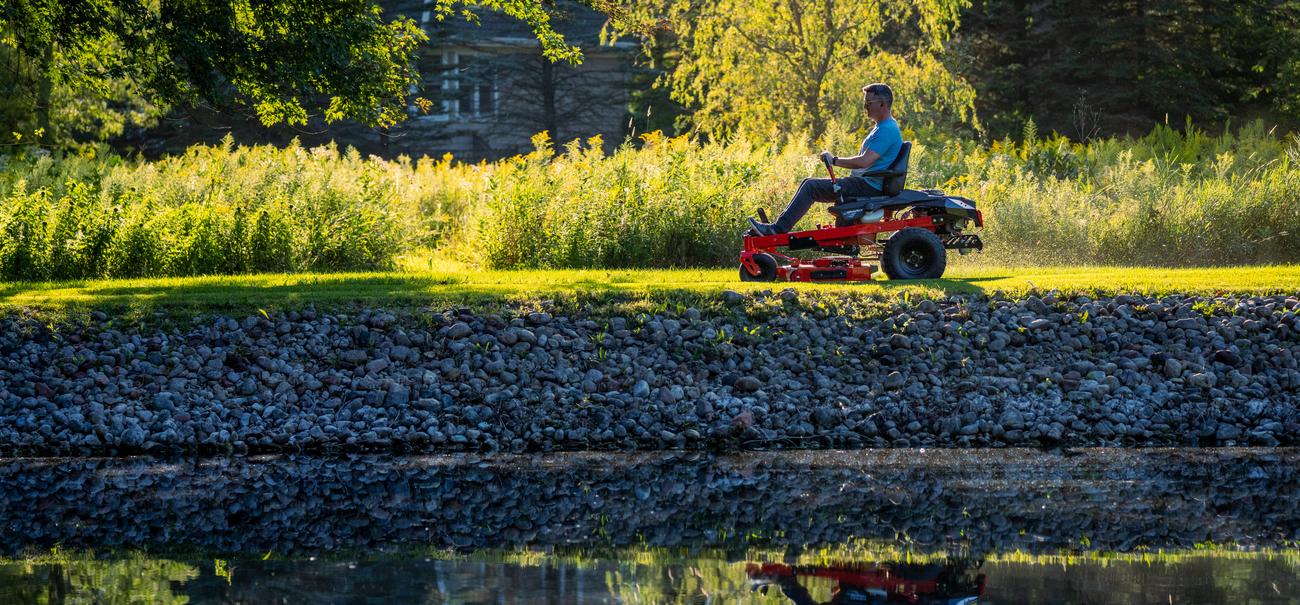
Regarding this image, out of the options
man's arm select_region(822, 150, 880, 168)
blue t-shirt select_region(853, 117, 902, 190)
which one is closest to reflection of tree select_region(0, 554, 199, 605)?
man's arm select_region(822, 150, 880, 168)

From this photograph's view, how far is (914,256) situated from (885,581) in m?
6.72

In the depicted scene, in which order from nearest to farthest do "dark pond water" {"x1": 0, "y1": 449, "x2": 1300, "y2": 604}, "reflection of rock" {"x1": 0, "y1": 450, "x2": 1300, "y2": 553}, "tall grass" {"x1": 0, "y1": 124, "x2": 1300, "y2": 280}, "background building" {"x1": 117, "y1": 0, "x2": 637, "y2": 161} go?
"dark pond water" {"x1": 0, "y1": 449, "x2": 1300, "y2": 604} → "reflection of rock" {"x1": 0, "y1": 450, "x2": 1300, "y2": 553} → "tall grass" {"x1": 0, "y1": 124, "x2": 1300, "y2": 280} → "background building" {"x1": 117, "y1": 0, "x2": 637, "y2": 161}

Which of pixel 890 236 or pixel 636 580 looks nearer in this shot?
pixel 636 580

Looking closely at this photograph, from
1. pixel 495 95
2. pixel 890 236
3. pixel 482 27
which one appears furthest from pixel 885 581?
pixel 495 95

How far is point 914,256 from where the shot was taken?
12617 mm

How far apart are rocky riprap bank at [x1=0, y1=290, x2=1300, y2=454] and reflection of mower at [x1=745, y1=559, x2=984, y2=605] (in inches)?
136

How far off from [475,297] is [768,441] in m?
3.15

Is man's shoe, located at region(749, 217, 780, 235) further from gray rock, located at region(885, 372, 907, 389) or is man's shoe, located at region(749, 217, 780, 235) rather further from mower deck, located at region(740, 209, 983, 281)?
gray rock, located at region(885, 372, 907, 389)

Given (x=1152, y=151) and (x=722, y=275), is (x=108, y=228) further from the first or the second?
(x=1152, y=151)

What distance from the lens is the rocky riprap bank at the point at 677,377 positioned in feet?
32.8

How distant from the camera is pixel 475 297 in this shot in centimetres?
1193

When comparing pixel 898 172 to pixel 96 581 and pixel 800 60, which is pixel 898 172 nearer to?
pixel 96 581

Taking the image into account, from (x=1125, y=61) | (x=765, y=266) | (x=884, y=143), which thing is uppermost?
(x=1125, y=61)

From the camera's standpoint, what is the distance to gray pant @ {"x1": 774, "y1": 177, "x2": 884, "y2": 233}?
40.4ft
